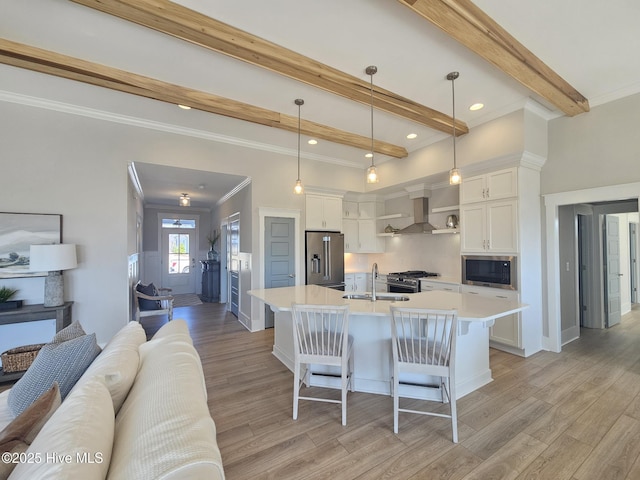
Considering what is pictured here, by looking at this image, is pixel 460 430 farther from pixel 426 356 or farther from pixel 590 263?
pixel 590 263

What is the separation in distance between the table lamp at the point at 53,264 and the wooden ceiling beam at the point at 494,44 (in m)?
4.01

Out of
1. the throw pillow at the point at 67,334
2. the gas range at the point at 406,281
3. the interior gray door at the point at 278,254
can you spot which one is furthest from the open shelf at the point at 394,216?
the throw pillow at the point at 67,334

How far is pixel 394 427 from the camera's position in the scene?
6.97 ft

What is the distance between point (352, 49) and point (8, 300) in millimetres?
4479

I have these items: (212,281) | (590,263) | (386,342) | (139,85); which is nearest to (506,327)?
(386,342)

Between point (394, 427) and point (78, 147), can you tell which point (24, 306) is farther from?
point (394, 427)

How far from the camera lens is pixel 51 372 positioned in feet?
4.61

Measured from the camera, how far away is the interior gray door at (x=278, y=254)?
15.7ft

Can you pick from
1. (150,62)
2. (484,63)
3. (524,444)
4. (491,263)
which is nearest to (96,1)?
(150,62)

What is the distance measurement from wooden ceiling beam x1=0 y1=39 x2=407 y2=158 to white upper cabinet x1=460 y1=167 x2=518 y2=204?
7.27 ft

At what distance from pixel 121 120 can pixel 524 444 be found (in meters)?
5.38

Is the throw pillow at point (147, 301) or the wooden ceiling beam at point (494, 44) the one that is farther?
the throw pillow at point (147, 301)

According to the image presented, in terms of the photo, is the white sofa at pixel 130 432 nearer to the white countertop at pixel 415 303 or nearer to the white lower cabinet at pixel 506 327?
the white countertop at pixel 415 303

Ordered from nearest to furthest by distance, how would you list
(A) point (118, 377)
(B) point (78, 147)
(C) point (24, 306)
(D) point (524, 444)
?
(A) point (118, 377), (D) point (524, 444), (C) point (24, 306), (B) point (78, 147)
